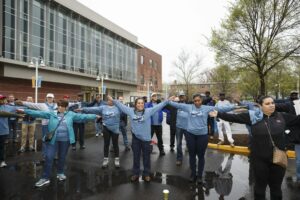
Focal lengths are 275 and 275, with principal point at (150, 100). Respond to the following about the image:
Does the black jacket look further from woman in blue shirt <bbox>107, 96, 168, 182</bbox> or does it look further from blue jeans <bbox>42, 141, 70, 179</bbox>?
blue jeans <bbox>42, 141, 70, 179</bbox>

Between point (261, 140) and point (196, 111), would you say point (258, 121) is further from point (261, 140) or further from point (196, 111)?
point (196, 111)

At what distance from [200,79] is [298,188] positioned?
154 feet

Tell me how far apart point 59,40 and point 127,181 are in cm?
2979

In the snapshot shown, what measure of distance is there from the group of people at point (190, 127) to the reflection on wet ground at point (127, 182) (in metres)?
0.29

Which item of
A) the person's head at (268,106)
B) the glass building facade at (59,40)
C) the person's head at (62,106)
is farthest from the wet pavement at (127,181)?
the glass building facade at (59,40)

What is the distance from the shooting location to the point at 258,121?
160 inches

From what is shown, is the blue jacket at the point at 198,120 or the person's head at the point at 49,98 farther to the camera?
the person's head at the point at 49,98

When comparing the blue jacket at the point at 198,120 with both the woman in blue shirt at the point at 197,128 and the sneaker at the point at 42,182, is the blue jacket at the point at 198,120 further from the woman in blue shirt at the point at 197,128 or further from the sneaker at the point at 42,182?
the sneaker at the point at 42,182

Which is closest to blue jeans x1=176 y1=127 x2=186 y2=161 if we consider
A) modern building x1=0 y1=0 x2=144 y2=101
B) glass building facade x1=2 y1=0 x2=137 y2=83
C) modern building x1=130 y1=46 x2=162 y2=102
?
modern building x1=0 y1=0 x2=144 y2=101

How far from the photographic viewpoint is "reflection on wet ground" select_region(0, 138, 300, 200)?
5.41 meters

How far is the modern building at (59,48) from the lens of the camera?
26.5 metres

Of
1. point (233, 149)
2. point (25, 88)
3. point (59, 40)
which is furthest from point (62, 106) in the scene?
point (59, 40)

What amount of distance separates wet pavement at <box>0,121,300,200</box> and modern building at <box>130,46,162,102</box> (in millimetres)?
44909

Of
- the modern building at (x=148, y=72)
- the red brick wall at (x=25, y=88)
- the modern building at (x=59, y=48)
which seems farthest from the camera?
the modern building at (x=148, y=72)
